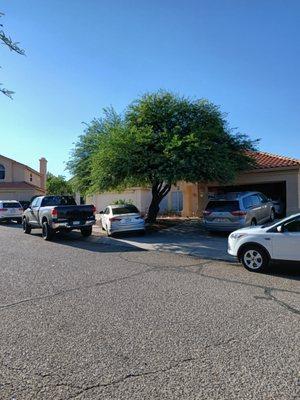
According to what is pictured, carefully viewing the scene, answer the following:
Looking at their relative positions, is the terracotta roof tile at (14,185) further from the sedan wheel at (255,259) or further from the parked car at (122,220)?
the sedan wheel at (255,259)

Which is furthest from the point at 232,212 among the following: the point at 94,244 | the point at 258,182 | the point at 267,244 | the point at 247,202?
the point at 258,182

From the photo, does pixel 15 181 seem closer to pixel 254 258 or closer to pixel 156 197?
pixel 156 197

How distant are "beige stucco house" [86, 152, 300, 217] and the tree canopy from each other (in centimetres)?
421

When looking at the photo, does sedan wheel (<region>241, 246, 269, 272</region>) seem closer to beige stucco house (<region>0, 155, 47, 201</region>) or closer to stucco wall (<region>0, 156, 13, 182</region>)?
beige stucco house (<region>0, 155, 47, 201</region>)

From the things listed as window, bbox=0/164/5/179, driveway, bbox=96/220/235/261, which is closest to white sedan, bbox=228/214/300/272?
driveway, bbox=96/220/235/261

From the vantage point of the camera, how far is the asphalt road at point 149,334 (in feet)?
12.9

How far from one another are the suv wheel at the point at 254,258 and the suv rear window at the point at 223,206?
653 centimetres

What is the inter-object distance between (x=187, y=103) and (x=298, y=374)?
16.8 m

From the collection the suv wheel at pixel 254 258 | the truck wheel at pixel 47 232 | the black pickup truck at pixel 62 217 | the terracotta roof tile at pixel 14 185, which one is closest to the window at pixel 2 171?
the terracotta roof tile at pixel 14 185

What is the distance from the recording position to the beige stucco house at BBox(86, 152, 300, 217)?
23891 mm

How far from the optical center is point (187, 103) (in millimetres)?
19719

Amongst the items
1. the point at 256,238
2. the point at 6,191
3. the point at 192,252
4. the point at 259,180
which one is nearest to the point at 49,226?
the point at 192,252

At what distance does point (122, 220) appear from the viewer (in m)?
17.9

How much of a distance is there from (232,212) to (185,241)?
2.24m
